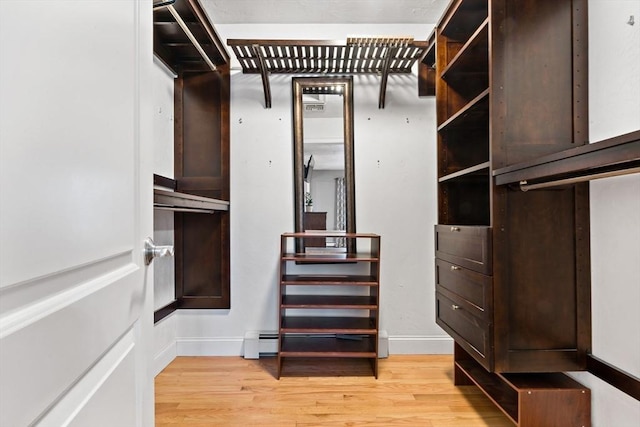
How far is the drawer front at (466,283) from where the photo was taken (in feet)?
4.66

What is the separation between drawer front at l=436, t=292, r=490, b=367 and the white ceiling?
186 centimetres

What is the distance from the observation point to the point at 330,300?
225 cm

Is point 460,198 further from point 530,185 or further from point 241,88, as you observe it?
point 241,88

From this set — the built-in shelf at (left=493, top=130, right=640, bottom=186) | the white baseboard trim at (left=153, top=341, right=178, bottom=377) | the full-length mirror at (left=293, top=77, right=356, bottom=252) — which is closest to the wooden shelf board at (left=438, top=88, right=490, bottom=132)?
the built-in shelf at (left=493, top=130, right=640, bottom=186)

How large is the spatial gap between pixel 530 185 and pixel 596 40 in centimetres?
64

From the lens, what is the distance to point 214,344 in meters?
2.45

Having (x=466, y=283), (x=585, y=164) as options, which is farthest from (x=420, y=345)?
(x=585, y=164)

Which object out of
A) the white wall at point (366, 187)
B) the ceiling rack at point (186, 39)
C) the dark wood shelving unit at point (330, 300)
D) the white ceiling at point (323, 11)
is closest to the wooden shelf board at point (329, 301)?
the dark wood shelving unit at point (330, 300)

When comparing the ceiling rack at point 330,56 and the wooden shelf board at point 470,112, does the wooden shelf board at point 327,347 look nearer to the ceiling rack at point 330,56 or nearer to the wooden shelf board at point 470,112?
the wooden shelf board at point 470,112

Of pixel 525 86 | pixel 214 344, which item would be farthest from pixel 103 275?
pixel 214 344

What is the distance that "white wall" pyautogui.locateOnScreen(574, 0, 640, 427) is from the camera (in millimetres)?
1178

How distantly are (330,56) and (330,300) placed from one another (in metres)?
1.61

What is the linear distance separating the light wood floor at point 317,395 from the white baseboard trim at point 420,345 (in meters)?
0.10

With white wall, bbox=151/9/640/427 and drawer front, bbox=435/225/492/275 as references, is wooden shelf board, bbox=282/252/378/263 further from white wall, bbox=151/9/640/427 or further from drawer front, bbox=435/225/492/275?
drawer front, bbox=435/225/492/275
